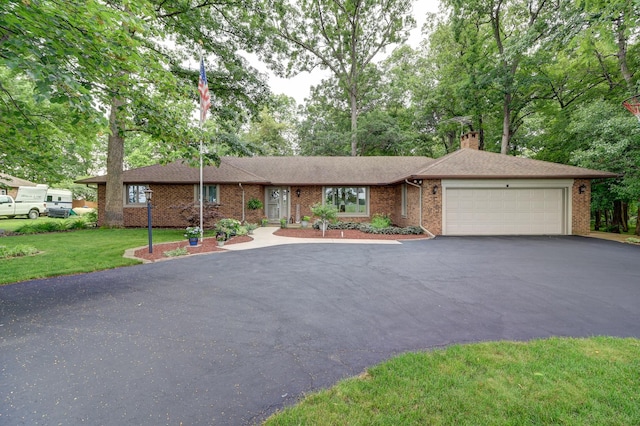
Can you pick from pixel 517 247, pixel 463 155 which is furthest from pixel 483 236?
pixel 463 155

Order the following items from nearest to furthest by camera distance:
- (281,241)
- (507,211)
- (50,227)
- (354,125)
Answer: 1. (281,241)
2. (507,211)
3. (50,227)
4. (354,125)

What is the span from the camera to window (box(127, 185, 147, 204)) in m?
14.9

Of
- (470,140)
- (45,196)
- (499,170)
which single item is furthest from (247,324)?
(45,196)

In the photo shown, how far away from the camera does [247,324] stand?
3672 millimetres

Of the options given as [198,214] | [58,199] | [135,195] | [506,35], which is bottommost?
[198,214]

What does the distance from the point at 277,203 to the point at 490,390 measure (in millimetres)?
14885

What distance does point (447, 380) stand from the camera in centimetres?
243

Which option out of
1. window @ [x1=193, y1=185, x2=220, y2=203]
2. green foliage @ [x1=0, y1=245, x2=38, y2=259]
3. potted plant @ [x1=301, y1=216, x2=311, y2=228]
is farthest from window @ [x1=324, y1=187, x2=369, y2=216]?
green foliage @ [x1=0, y1=245, x2=38, y2=259]

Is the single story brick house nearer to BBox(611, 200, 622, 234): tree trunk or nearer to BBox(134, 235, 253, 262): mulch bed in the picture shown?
BBox(134, 235, 253, 262): mulch bed

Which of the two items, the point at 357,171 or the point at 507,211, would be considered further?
the point at 357,171

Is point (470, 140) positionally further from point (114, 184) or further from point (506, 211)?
point (114, 184)

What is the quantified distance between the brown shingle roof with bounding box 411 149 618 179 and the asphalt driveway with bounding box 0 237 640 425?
533 cm

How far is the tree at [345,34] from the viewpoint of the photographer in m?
22.2

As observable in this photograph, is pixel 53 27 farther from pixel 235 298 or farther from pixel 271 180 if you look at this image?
pixel 271 180
